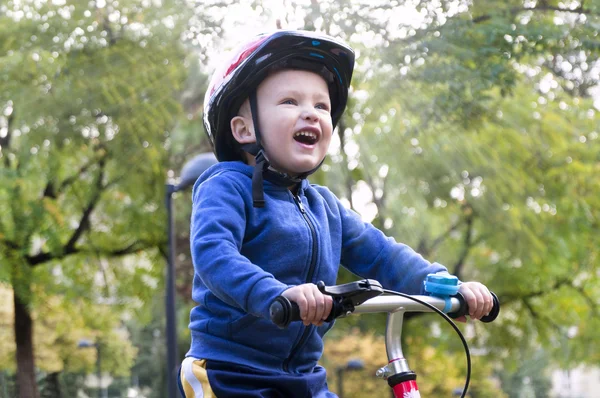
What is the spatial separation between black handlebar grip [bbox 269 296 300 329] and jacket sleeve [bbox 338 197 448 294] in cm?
80

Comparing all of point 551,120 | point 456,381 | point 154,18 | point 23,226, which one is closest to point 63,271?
point 23,226

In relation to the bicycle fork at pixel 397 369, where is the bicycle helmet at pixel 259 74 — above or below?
above

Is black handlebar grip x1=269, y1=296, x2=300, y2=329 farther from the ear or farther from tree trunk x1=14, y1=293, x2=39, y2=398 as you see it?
tree trunk x1=14, y1=293, x2=39, y2=398

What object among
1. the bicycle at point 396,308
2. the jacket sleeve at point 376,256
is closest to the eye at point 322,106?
the jacket sleeve at point 376,256

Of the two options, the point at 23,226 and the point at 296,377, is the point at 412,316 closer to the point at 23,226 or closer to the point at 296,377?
the point at 23,226

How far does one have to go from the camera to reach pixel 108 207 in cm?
1368

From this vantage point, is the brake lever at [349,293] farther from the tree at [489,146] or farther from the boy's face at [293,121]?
the tree at [489,146]

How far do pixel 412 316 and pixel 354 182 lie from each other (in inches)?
199

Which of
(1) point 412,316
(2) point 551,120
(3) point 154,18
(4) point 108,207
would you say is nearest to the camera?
(3) point 154,18

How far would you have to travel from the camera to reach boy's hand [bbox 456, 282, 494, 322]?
2.53 m

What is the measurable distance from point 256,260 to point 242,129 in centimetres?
52

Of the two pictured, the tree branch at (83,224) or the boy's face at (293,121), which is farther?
the tree branch at (83,224)

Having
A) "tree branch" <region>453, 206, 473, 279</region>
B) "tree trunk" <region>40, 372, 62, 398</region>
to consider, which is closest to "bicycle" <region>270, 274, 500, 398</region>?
"tree trunk" <region>40, 372, 62, 398</region>

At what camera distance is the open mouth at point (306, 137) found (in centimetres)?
275
